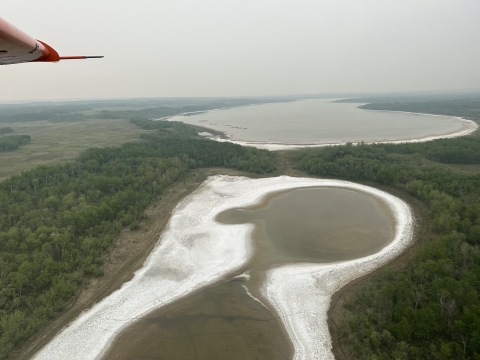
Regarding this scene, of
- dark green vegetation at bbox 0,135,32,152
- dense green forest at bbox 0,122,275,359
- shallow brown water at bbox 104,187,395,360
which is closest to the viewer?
shallow brown water at bbox 104,187,395,360

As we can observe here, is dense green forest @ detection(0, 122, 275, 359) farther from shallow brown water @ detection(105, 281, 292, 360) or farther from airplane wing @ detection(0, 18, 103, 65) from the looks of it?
airplane wing @ detection(0, 18, 103, 65)

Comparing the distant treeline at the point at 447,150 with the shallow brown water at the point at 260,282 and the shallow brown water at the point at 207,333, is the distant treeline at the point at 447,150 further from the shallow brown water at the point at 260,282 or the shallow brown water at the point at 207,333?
the shallow brown water at the point at 207,333

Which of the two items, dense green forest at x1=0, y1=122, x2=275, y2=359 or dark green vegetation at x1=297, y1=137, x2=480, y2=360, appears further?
dense green forest at x1=0, y1=122, x2=275, y2=359

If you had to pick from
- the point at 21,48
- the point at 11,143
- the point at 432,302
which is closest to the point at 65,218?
the point at 21,48

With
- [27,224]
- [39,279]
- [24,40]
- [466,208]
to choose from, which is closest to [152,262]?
[39,279]

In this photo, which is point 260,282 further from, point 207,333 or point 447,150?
point 447,150

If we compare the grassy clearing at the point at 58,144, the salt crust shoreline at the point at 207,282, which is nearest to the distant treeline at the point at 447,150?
the salt crust shoreline at the point at 207,282

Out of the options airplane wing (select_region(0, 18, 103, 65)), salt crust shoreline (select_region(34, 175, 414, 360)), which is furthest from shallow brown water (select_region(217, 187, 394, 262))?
airplane wing (select_region(0, 18, 103, 65))
